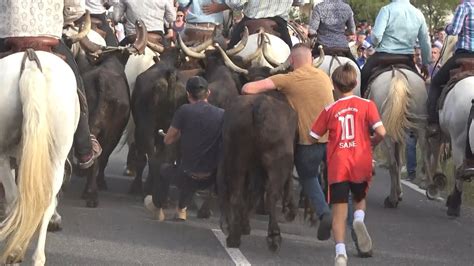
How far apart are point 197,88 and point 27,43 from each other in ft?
7.52

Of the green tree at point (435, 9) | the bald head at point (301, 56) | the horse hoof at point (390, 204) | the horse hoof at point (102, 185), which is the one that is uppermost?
the bald head at point (301, 56)

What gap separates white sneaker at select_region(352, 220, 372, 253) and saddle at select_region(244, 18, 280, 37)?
494 centimetres

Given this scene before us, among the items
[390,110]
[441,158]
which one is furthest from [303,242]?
[441,158]

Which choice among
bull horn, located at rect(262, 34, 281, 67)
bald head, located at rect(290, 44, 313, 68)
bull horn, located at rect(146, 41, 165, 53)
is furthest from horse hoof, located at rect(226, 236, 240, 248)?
bull horn, located at rect(146, 41, 165, 53)

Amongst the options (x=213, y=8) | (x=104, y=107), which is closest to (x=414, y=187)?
(x=213, y=8)

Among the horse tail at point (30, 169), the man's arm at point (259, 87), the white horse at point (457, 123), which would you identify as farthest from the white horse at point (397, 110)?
the horse tail at point (30, 169)

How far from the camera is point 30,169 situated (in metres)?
7.86

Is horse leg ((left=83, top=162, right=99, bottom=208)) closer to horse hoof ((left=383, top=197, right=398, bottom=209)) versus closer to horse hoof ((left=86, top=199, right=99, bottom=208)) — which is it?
horse hoof ((left=86, top=199, right=99, bottom=208))

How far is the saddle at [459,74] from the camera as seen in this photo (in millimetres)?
11828

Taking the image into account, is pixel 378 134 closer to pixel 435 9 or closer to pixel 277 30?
pixel 277 30

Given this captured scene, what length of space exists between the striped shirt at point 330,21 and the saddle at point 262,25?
91 cm

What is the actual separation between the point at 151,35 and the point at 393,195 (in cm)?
405

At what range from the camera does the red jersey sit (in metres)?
8.69

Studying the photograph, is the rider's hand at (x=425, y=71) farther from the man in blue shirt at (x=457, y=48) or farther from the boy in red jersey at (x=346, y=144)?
the boy in red jersey at (x=346, y=144)
